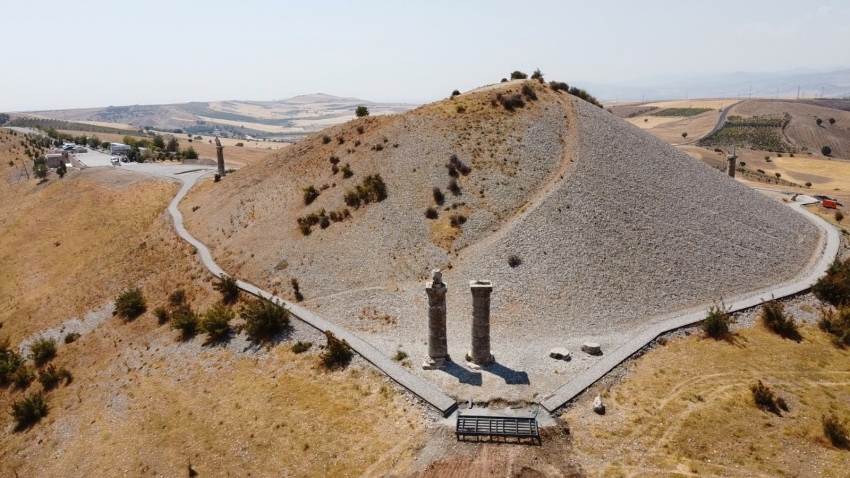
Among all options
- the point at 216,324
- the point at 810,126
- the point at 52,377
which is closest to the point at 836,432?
the point at 216,324

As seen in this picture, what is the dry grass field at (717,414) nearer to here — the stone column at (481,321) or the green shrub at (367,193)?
the stone column at (481,321)

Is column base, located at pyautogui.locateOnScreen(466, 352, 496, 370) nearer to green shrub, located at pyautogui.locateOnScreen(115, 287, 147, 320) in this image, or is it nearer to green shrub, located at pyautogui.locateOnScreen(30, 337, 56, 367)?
green shrub, located at pyautogui.locateOnScreen(115, 287, 147, 320)

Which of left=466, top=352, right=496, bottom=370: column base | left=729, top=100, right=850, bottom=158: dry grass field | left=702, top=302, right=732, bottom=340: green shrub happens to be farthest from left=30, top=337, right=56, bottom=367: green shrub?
left=729, top=100, right=850, bottom=158: dry grass field

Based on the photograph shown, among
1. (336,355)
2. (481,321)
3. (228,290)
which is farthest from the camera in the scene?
(228,290)

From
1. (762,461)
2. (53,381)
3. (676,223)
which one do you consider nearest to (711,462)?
(762,461)

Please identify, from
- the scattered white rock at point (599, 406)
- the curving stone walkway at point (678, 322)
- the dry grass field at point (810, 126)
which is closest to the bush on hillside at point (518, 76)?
the curving stone walkway at point (678, 322)

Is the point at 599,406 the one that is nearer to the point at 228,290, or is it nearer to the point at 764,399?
the point at 764,399
